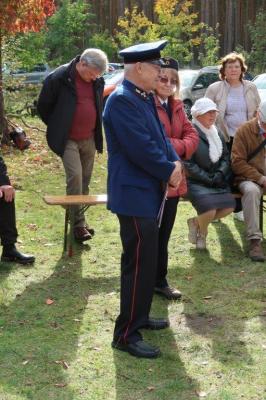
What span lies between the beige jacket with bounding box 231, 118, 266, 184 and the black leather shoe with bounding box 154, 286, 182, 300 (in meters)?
1.67

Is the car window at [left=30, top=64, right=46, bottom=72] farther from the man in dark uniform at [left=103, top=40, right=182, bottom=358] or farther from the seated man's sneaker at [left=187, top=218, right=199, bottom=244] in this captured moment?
the man in dark uniform at [left=103, top=40, right=182, bottom=358]

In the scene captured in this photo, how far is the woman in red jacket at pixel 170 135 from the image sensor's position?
514 centimetres

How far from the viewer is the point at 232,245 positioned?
6648mm

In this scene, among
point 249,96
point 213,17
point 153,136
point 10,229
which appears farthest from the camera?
point 213,17

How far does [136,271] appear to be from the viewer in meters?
4.18

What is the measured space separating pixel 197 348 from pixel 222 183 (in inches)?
90.9

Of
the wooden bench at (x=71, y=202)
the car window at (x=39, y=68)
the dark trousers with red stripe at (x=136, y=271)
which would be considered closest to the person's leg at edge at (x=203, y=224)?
the wooden bench at (x=71, y=202)

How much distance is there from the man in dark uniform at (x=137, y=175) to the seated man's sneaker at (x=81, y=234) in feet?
7.67

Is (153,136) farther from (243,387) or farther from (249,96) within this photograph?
(249,96)

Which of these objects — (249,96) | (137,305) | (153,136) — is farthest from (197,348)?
(249,96)

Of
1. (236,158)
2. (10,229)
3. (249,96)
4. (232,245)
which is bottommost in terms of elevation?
(232,245)

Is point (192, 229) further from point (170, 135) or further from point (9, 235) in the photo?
point (9, 235)

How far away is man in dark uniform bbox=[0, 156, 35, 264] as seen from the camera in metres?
5.73

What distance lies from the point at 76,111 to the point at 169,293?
81.2 inches
